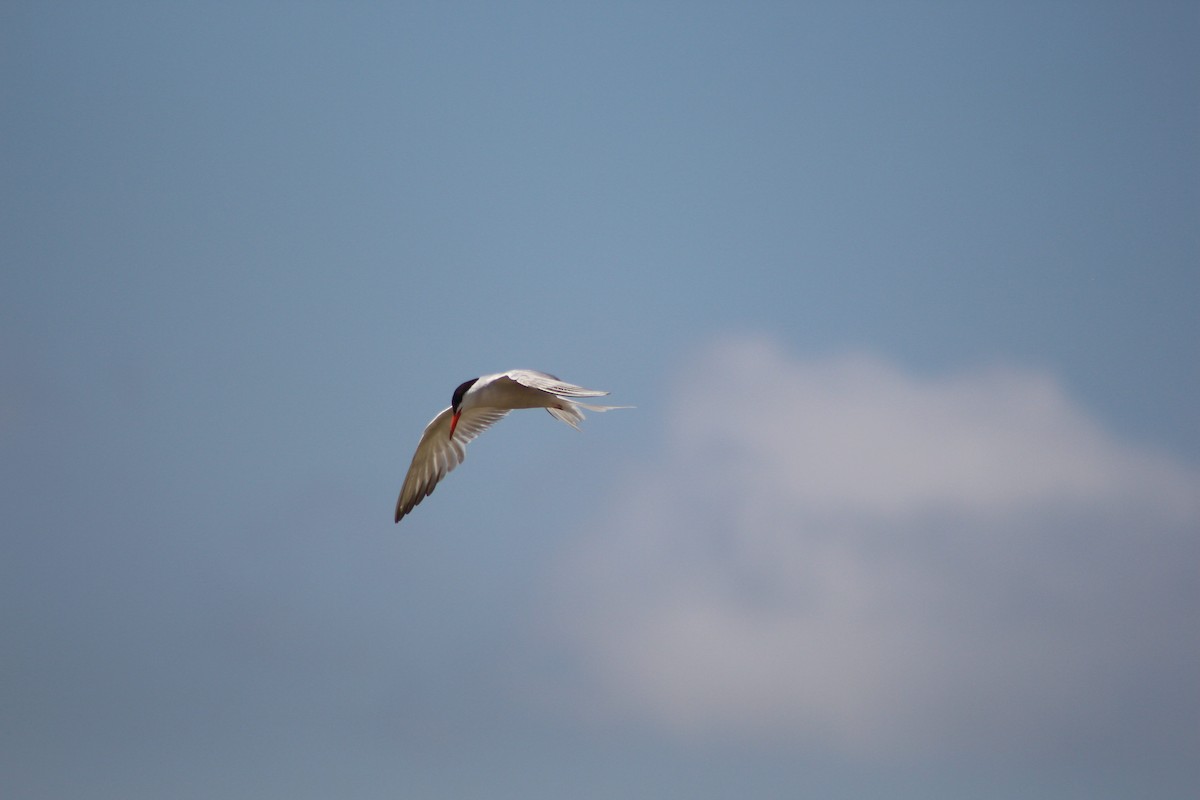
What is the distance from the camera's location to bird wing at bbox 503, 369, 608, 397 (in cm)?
1051

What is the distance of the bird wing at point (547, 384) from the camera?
414 inches

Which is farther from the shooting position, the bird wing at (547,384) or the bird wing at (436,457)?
the bird wing at (436,457)

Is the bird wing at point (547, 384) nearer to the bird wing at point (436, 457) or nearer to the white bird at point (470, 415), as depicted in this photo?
the white bird at point (470, 415)

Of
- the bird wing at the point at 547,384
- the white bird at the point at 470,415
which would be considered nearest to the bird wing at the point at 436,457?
the white bird at the point at 470,415

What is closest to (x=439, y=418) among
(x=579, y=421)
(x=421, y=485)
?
(x=421, y=485)

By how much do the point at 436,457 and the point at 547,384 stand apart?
2.83 meters

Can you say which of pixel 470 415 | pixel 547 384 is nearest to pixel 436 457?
pixel 470 415

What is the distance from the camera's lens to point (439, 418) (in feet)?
42.8

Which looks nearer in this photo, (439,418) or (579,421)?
(579,421)

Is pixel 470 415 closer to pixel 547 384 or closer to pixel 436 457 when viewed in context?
pixel 436 457

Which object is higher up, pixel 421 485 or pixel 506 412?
pixel 506 412

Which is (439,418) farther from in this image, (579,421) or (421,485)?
(579,421)

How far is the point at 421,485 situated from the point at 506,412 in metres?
1.24

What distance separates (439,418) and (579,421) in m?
1.80
